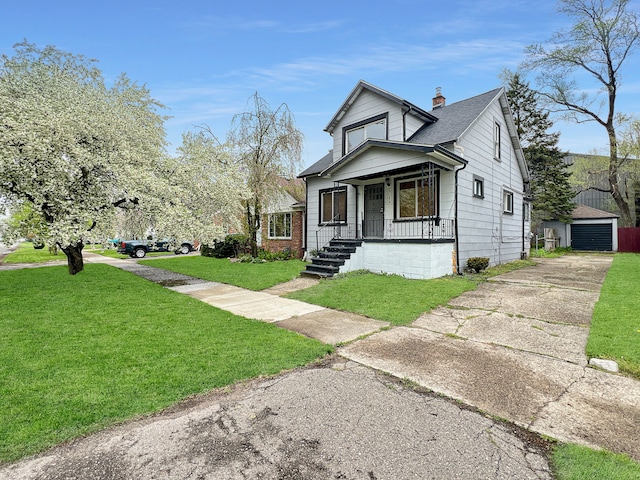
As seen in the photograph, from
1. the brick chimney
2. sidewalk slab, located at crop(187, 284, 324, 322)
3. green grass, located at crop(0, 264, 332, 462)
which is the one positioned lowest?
sidewalk slab, located at crop(187, 284, 324, 322)

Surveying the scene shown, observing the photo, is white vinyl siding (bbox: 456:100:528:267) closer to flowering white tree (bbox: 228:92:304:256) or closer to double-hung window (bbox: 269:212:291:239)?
flowering white tree (bbox: 228:92:304:256)

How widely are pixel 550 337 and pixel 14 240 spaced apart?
39.3 feet

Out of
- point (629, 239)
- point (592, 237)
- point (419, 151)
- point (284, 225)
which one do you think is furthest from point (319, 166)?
point (592, 237)

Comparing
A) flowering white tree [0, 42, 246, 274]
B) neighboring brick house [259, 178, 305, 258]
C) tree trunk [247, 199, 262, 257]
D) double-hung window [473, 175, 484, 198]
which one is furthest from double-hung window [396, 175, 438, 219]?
tree trunk [247, 199, 262, 257]

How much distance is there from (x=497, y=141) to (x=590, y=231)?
15.9 meters

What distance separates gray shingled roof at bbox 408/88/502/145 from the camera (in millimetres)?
10836

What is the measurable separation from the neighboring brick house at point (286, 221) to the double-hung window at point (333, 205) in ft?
8.18

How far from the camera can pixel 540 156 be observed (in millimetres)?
25531

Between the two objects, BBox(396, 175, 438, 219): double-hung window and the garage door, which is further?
the garage door

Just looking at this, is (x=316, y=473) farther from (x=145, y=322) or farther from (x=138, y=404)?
(x=145, y=322)

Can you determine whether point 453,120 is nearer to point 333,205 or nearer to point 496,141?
point 496,141

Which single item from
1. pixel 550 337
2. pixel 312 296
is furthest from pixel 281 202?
pixel 550 337

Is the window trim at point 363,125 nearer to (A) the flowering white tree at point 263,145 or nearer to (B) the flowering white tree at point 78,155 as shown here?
(A) the flowering white tree at point 263,145

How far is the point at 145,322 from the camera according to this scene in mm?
5711
